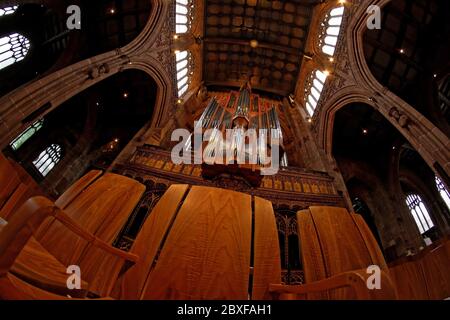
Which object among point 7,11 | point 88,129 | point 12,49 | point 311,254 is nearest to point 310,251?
point 311,254

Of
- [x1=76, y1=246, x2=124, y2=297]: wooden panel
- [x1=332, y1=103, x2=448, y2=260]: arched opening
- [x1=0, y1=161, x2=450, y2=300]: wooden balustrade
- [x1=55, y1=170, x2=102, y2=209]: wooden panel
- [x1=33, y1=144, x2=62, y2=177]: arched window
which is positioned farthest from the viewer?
[x1=33, y1=144, x2=62, y2=177]: arched window

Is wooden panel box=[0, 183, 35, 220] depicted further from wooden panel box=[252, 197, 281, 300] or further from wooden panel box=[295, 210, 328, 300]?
wooden panel box=[295, 210, 328, 300]

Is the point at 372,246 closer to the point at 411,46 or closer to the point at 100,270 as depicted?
the point at 100,270

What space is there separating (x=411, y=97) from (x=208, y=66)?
12.3 m

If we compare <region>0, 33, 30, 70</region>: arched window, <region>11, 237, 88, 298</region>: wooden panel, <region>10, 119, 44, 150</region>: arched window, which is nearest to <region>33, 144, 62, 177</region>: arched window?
<region>10, 119, 44, 150</region>: arched window

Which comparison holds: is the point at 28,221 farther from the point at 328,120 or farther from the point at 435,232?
the point at 435,232

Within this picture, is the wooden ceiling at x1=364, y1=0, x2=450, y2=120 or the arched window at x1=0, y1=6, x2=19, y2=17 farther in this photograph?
the arched window at x1=0, y1=6, x2=19, y2=17

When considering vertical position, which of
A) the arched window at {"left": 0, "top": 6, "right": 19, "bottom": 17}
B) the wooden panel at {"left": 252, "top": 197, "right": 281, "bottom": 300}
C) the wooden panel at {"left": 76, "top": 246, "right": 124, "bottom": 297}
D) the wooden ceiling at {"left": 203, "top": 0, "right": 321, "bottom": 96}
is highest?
the wooden ceiling at {"left": 203, "top": 0, "right": 321, "bottom": 96}

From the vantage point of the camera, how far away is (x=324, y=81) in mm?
12828

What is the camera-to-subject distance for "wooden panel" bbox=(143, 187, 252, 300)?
1.93m

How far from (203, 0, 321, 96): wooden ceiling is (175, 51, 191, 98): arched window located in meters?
2.25

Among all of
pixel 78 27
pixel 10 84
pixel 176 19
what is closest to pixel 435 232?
pixel 176 19

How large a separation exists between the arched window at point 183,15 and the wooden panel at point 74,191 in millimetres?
11823

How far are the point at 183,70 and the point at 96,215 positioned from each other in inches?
531
